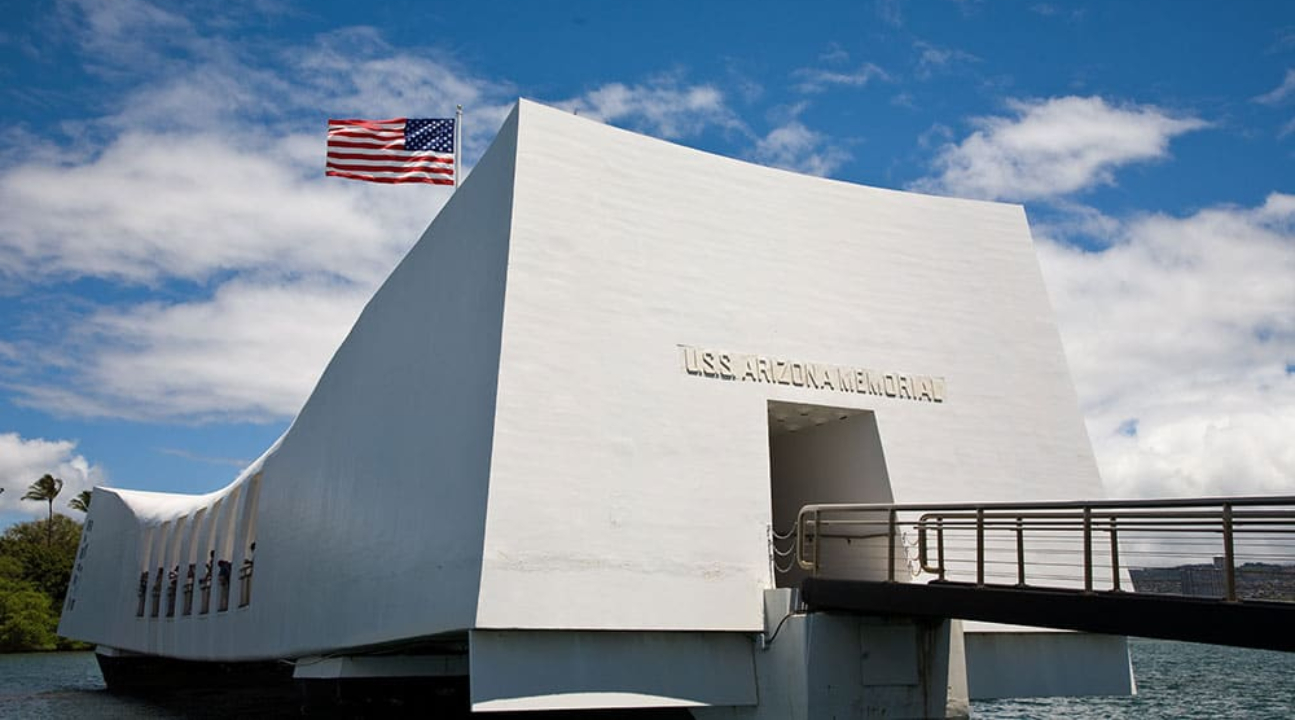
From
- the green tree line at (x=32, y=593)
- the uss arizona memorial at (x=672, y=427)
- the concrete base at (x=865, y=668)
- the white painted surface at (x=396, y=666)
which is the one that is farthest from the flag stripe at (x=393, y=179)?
the green tree line at (x=32, y=593)

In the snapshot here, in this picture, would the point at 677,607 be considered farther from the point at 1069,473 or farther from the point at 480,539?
the point at 1069,473

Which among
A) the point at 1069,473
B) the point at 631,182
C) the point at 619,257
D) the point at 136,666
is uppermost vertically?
the point at 631,182

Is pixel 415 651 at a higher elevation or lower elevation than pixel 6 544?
lower

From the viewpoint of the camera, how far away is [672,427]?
13.0 meters

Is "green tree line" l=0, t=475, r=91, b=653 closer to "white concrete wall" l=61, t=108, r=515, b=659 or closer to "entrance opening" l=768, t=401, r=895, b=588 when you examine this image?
"white concrete wall" l=61, t=108, r=515, b=659

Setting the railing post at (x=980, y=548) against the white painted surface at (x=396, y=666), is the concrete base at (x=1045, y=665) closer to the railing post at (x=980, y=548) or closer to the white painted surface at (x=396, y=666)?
the railing post at (x=980, y=548)

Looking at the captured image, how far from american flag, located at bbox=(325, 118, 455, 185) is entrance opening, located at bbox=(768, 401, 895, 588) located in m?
6.87

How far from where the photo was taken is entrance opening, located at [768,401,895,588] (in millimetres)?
14422

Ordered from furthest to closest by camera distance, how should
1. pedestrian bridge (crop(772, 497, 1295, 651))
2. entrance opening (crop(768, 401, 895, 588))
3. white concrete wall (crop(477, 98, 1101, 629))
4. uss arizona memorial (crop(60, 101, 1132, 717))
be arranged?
1. entrance opening (crop(768, 401, 895, 588))
2. white concrete wall (crop(477, 98, 1101, 629))
3. uss arizona memorial (crop(60, 101, 1132, 717))
4. pedestrian bridge (crop(772, 497, 1295, 651))

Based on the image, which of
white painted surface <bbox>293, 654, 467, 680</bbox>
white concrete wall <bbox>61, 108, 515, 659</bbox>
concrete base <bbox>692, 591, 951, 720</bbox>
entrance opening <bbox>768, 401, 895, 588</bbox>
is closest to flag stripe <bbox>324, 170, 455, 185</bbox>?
white concrete wall <bbox>61, 108, 515, 659</bbox>

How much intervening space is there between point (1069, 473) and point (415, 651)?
10.4 m

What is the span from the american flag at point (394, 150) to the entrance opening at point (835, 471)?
687cm

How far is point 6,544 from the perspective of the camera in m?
69.1

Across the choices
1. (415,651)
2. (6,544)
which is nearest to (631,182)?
(415,651)
